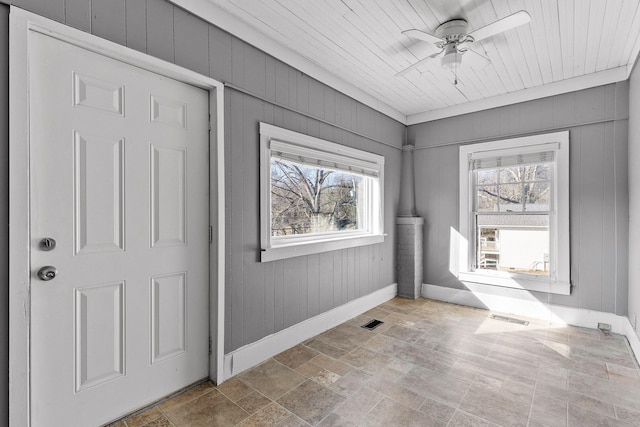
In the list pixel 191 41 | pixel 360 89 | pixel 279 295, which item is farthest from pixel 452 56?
pixel 279 295

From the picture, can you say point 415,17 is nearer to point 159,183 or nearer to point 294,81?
point 294,81

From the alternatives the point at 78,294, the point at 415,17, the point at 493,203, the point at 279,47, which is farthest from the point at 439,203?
the point at 78,294

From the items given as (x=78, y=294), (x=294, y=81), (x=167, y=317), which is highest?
(x=294, y=81)

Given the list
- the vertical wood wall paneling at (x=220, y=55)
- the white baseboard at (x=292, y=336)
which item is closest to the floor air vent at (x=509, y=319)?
the white baseboard at (x=292, y=336)

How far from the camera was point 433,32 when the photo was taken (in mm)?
2488

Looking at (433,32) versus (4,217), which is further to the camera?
(433,32)

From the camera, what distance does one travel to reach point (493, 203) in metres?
3.94

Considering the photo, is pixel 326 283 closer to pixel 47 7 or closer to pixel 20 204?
pixel 20 204

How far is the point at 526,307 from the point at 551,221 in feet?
3.46

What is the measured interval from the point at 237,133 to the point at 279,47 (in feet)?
2.89

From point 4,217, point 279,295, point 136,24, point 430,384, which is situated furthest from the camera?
point 279,295

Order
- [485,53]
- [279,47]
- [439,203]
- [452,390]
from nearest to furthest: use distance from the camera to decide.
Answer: [452,390] → [279,47] → [485,53] → [439,203]

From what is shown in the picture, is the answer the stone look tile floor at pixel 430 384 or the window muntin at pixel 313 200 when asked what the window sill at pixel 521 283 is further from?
the window muntin at pixel 313 200

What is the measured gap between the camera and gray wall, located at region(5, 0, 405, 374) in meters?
1.79
